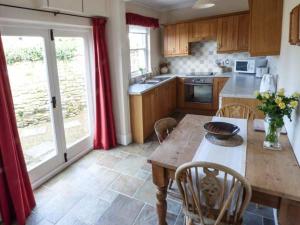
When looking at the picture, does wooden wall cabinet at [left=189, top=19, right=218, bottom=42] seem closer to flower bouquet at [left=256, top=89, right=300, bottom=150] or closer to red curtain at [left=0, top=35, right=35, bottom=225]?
flower bouquet at [left=256, top=89, right=300, bottom=150]

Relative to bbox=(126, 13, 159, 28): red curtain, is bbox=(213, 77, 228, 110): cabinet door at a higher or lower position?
lower

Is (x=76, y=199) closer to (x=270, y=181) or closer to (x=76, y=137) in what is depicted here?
(x=76, y=137)

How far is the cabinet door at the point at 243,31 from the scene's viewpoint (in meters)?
4.40

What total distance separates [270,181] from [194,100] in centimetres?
398

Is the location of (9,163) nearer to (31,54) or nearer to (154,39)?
(31,54)

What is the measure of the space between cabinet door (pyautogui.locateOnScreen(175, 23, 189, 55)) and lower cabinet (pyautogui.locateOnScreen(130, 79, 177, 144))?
111cm

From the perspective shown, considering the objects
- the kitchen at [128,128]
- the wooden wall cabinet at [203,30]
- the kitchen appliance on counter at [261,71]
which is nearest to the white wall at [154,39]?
the kitchen at [128,128]

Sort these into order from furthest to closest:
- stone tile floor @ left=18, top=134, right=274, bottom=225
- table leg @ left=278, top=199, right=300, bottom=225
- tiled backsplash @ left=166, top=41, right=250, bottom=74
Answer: tiled backsplash @ left=166, top=41, right=250, bottom=74
stone tile floor @ left=18, top=134, right=274, bottom=225
table leg @ left=278, top=199, right=300, bottom=225

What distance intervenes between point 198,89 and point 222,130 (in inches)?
128

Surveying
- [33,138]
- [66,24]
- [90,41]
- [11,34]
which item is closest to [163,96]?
[90,41]

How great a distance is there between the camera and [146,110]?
374 centimetres

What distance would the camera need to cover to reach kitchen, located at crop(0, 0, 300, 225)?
140cm

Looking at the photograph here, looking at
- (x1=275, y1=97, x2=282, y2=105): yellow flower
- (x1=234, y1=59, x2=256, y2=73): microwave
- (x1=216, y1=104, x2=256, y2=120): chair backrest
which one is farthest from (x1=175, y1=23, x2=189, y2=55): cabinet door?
(x1=275, y1=97, x2=282, y2=105): yellow flower

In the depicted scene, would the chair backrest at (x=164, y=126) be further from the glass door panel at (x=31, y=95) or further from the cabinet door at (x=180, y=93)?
the cabinet door at (x=180, y=93)
